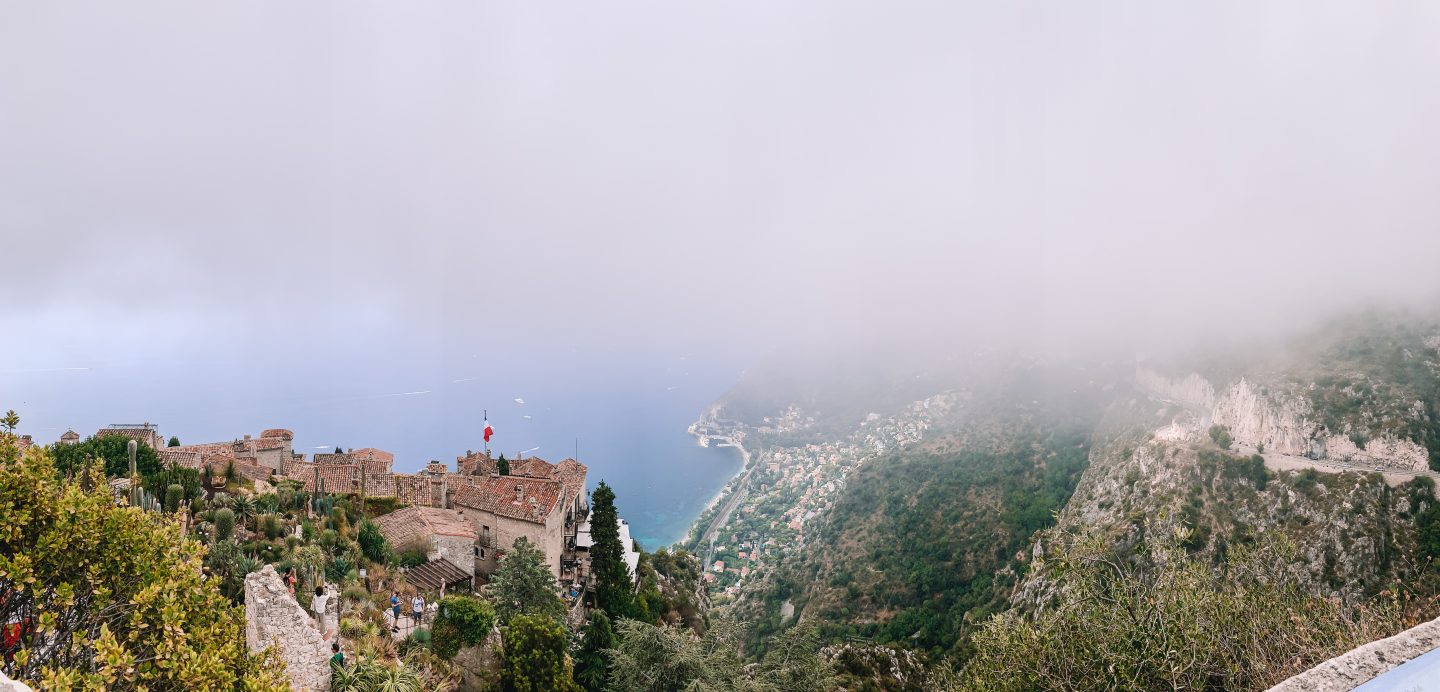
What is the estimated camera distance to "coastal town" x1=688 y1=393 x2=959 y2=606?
72.8m

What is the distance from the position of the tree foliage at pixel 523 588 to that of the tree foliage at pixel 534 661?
11.4ft

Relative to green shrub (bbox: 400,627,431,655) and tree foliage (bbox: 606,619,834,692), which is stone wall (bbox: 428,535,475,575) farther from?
green shrub (bbox: 400,627,431,655)

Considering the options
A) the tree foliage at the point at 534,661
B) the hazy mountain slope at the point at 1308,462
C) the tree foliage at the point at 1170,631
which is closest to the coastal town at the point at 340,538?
the tree foliage at the point at 534,661

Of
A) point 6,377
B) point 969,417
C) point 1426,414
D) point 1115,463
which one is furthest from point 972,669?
point 6,377

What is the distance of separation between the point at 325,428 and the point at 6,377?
348 ft

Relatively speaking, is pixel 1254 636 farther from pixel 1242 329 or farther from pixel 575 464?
pixel 1242 329

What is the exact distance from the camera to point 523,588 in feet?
61.4

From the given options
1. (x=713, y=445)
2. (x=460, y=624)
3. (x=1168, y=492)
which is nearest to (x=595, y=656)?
(x=460, y=624)

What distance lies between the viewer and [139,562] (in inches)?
283

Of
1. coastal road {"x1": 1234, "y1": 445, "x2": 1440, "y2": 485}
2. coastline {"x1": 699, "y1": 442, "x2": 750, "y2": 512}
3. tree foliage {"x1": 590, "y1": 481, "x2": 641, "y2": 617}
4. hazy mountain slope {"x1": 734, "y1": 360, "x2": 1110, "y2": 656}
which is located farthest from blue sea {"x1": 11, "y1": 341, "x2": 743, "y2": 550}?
coastal road {"x1": 1234, "y1": 445, "x2": 1440, "y2": 485}

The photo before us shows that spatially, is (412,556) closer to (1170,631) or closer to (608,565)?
(608,565)

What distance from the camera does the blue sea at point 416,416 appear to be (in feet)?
324

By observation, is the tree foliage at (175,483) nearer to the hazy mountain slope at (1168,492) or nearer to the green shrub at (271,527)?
the green shrub at (271,527)

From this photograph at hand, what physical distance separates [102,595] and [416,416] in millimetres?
138401
